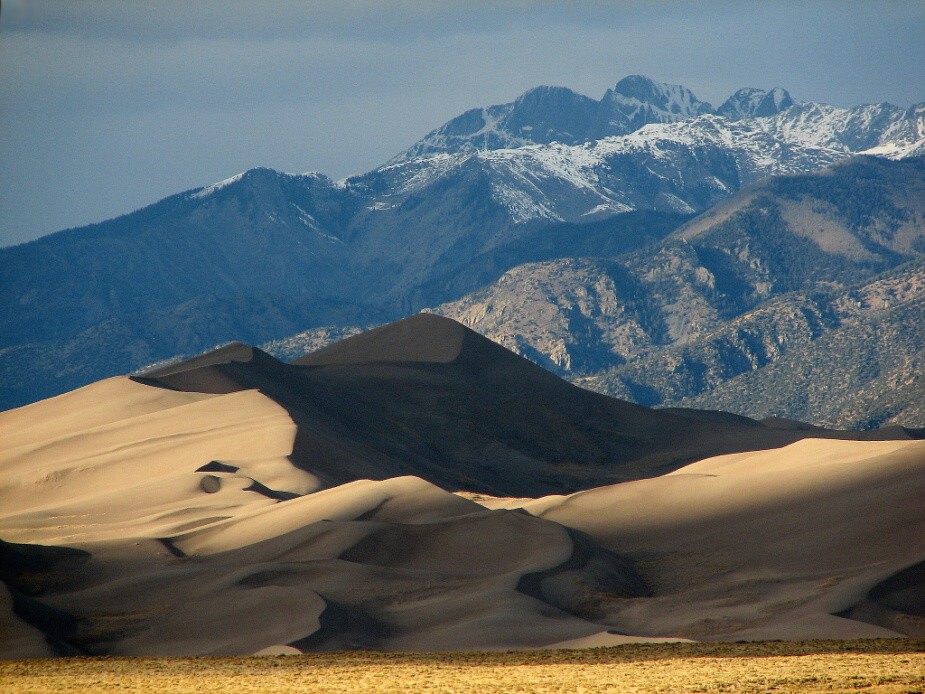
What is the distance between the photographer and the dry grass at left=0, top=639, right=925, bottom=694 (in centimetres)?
2867

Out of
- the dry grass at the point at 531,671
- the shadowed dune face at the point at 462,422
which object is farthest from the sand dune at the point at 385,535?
the dry grass at the point at 531,671

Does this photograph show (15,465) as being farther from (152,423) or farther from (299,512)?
(299,512)

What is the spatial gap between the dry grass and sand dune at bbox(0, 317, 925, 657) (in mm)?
3497

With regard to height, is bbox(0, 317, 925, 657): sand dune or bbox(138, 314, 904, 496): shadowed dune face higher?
bbox(138, 314, 904, 496): shadowed dune face

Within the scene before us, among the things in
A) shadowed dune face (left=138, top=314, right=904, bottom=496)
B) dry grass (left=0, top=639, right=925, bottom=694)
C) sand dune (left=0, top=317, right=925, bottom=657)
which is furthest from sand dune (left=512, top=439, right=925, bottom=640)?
shadowed dune face (left=138, top=314, right=904, bottom=496)

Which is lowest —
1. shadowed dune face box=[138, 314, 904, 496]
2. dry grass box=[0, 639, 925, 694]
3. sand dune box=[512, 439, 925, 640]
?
dry grass box=[0, 639, 925, 694]

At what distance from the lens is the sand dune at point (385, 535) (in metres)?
40.9

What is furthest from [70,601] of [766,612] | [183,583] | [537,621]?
[766,612]

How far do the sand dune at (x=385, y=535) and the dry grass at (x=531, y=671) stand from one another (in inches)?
138

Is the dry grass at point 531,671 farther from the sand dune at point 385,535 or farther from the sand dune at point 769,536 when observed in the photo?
the sand dune at point 769,536

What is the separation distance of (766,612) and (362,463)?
42013 mm

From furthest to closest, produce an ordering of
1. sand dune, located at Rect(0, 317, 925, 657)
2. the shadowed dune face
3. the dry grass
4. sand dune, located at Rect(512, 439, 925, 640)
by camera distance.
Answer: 1. the shadowed dune face
2. sand dune, located at Rect(512, 439, 925, 640)
3. sand dune, located at Rect(0, 317, 925, 657)
4. the dry grass

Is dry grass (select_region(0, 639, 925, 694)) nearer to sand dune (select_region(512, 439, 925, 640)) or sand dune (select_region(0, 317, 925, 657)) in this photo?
sand dune (select_region(0, 317, 925, 657))

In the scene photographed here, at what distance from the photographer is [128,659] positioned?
3556cm
